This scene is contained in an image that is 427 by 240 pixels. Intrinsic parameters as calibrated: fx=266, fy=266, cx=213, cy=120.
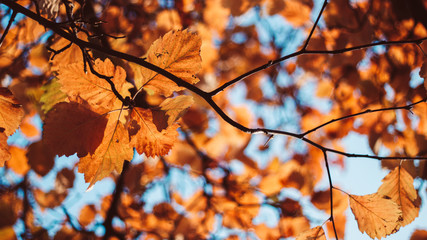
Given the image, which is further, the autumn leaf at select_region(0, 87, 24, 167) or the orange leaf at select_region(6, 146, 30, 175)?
the orange leaf at select_region(6, 146, 30, 175)

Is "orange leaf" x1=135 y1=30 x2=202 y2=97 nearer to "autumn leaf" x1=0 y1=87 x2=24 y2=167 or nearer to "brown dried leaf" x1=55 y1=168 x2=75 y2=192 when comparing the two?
"autumn leaf" x1=0 y1=87 x2=24 y2=167

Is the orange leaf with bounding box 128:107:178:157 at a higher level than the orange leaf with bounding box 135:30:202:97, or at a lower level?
lower

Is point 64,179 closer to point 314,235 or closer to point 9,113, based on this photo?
point 9,113

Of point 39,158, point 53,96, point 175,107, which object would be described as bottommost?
point 175,107

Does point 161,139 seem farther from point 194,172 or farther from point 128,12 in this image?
point 128,12

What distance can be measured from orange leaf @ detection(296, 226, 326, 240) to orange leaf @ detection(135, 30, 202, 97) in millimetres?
467

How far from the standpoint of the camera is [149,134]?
576mm

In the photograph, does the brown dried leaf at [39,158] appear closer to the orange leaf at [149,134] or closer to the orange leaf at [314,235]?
the orange leaf at [149,134]

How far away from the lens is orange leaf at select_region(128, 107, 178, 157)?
555 millimetres

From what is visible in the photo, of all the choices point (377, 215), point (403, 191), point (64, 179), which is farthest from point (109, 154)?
point (64, 179)

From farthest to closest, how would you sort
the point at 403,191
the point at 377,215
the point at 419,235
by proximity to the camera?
the point at 419,235
the point at 403,191
the point at 377,215

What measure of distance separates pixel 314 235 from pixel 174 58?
21.4 inches

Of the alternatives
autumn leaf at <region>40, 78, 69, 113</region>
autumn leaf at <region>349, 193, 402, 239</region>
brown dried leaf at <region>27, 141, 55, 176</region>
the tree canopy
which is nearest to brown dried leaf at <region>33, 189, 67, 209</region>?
the tree canopy

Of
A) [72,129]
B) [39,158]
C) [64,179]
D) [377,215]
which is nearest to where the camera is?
[72,129]
